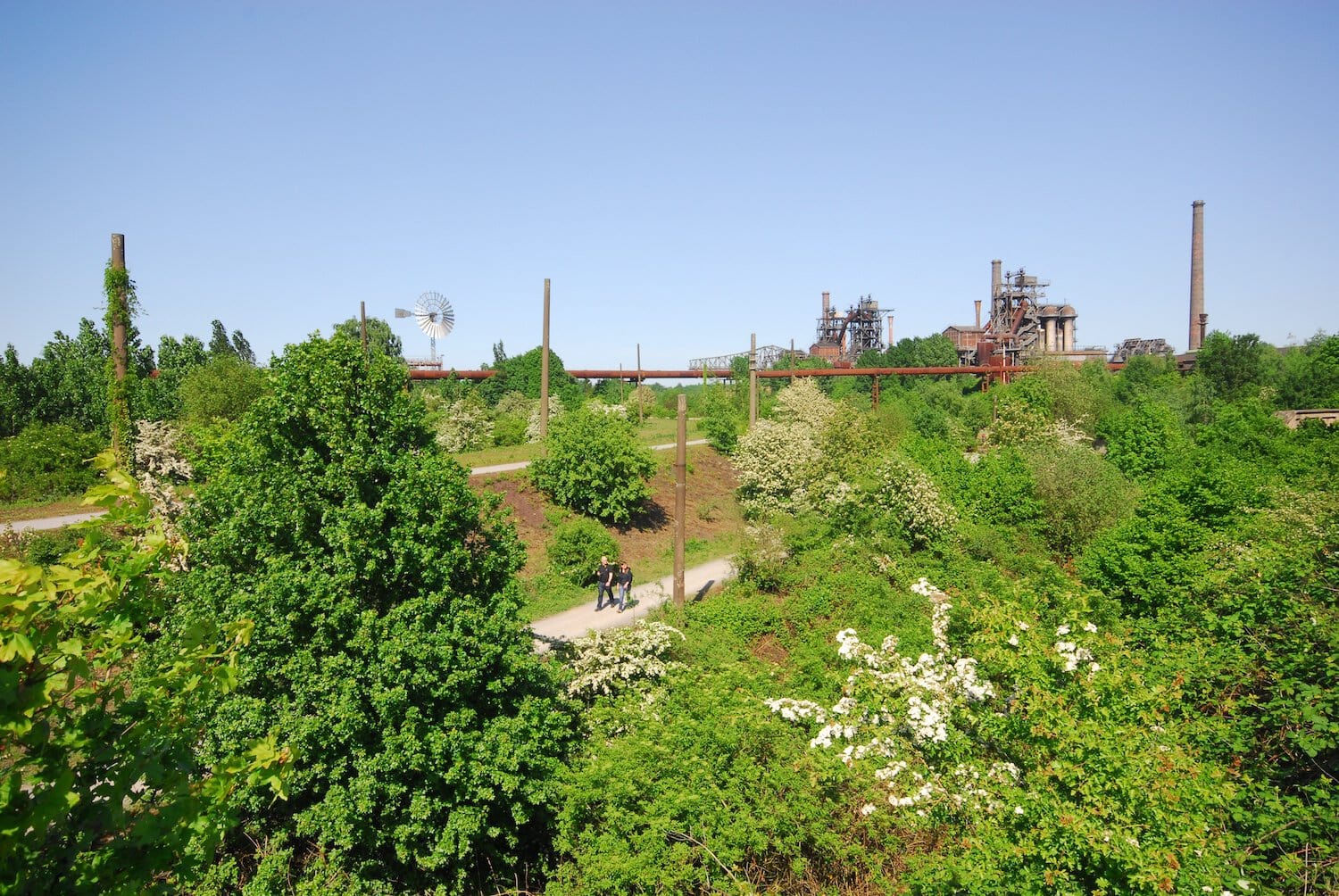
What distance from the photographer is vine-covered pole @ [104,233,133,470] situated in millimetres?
14203

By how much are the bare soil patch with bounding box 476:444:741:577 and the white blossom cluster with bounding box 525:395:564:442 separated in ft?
25.4

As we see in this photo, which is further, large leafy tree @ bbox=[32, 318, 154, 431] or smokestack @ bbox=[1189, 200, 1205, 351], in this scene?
smokestack @ bbox=[1189, 200, 1205, 351]

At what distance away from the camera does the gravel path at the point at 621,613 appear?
16156mm

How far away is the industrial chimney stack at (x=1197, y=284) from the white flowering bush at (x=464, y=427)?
55973 mm

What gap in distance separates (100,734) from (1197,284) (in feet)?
243

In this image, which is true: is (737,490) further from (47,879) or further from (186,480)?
(47,879)

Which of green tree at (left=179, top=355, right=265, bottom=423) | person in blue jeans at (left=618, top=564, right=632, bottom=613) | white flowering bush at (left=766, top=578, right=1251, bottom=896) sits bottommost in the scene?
person in blue jeans at (left=618, top=564, right=632, bottom=613)

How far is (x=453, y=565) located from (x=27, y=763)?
697cm

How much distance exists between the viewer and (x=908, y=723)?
9.23 meters

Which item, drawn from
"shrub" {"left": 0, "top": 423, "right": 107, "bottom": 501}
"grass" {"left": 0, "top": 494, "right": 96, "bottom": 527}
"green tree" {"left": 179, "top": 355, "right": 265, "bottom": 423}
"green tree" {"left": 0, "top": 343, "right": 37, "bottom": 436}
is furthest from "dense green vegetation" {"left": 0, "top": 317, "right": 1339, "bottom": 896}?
"green tree" {"left": 0, "top": 343, "right": 37, "bottom": 436}

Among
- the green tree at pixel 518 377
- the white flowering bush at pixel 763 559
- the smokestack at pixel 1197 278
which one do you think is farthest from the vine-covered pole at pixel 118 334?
the smokestack at pixel 1197 278

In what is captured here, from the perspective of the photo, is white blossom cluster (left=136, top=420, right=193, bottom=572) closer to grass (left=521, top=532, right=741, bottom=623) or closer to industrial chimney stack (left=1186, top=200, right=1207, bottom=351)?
grass (left=521, top=532, right=741, bottom=623)

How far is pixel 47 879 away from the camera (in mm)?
2916

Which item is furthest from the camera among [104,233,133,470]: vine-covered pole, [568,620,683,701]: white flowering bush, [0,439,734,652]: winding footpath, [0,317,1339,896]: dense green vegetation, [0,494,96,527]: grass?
[0,494,96,527]: grass
